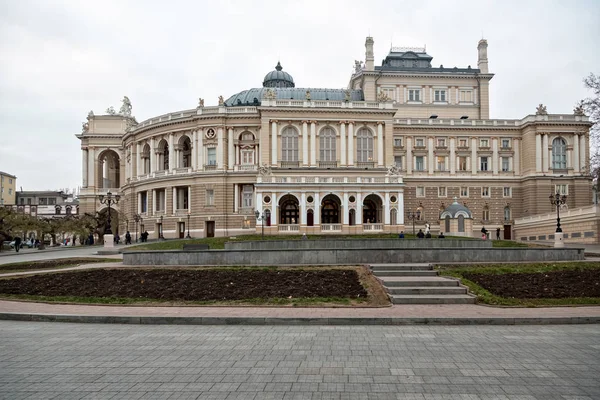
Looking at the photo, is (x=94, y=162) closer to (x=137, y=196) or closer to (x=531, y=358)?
(x=137, y=196)

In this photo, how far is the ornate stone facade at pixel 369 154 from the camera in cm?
7562

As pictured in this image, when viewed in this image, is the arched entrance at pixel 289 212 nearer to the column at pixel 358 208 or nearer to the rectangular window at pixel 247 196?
the rectangular window at pixel 247 196

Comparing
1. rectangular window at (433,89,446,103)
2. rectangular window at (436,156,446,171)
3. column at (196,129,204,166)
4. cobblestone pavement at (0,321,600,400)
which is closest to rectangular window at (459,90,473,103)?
rectangular window at (433,89,446,103)

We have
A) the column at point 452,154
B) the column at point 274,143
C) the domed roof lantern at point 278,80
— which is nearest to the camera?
the column at point 274,143

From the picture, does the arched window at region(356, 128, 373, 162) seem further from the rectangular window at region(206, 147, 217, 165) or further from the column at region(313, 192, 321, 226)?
the rectangular window at region(206, 147, 217, 165)

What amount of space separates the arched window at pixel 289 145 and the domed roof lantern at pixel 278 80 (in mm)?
22655

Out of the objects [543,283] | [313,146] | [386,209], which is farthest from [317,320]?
[313,146]

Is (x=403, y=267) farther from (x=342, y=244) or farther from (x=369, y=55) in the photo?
(x=369, y=55)

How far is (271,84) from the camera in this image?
96.1m

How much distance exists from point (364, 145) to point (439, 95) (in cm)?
2231

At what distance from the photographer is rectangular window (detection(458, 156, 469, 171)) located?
83812mm

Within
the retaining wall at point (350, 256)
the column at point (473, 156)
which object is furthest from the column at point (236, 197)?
the retaining wall at point (350, 256)

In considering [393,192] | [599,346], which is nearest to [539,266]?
[599,346]

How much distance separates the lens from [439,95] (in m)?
89.6
